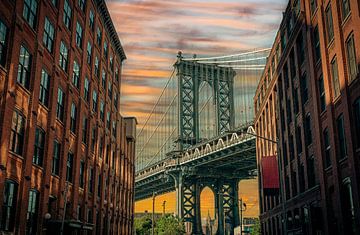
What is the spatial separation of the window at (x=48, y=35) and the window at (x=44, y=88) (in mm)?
1977

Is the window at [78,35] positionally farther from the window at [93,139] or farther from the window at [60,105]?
the window at [93,139]

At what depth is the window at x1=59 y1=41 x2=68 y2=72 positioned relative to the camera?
108 ft

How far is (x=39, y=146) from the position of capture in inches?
1115

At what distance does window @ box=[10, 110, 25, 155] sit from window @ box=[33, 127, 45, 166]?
2.48 metres

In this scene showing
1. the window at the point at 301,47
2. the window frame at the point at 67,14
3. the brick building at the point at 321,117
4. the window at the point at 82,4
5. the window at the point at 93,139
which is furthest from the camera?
the window at the point at 93,139

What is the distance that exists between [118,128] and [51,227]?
93.8 feet

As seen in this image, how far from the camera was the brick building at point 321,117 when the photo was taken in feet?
83.8

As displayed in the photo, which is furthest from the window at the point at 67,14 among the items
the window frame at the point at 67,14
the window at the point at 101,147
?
the window at the point at 101,147

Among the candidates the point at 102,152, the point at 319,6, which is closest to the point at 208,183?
the point at 102,152

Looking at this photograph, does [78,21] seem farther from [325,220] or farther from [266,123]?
[266,123]

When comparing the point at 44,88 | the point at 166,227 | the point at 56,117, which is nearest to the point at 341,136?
the point at 56,117

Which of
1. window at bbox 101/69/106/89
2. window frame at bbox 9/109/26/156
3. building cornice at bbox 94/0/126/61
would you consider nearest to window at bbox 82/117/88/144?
window at bbox 101/69/106/89

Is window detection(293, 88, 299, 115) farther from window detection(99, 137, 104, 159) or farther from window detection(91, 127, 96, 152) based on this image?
window detection(99, 137, 104, 159)

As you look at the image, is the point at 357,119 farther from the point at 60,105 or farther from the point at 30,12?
the point at 60,105
